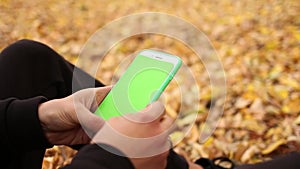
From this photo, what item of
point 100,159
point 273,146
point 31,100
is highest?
point 31,100

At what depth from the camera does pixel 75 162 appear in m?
0.84

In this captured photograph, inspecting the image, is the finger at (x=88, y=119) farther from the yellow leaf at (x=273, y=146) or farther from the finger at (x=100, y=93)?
the yellow leaf at (x=273, y=146)

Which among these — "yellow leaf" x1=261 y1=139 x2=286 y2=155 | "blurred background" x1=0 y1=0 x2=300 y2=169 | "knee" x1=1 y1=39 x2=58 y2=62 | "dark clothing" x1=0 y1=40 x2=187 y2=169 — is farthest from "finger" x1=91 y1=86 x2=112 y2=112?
"yellow leaf" x1=261 y1=139 x2=286 y2=155

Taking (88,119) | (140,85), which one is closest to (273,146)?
(140,85)

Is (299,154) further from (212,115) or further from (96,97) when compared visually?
(212,115)

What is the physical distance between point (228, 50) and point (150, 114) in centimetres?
132

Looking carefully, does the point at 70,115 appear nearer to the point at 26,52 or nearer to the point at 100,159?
the point at 100,159

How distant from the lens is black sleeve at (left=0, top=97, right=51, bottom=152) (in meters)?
0.89

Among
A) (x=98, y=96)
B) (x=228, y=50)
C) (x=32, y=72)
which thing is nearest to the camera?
(x=98, y=96)

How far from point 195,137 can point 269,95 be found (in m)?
0.37

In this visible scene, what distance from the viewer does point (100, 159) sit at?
870 millimetres

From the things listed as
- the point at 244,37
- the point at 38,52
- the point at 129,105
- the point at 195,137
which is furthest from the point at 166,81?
the point at 244,37

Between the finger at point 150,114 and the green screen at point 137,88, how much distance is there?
40 mm

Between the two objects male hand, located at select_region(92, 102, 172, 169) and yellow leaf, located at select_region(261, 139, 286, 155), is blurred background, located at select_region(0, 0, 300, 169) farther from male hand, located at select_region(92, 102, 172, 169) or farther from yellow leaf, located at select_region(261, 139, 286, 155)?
male hand, located at select_region(92, 102, 172, 169)
